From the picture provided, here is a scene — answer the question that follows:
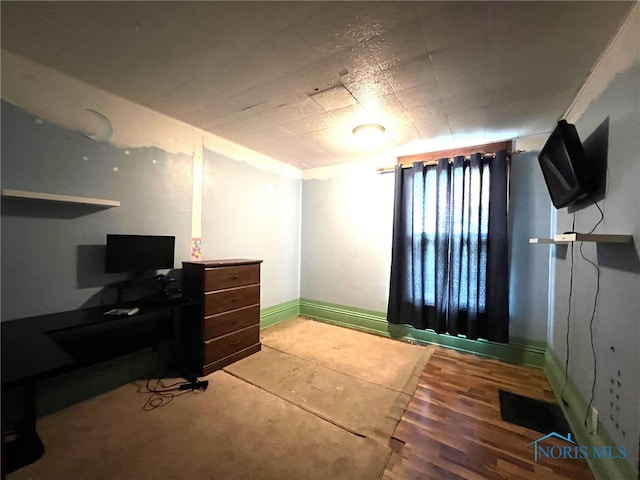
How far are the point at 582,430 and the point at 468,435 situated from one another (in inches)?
25.9

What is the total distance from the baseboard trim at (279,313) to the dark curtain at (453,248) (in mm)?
1552

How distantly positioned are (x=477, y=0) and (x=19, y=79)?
2725mm

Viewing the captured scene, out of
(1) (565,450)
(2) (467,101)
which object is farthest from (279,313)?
(2) (467,101)

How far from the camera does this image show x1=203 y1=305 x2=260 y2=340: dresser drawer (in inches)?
88.9

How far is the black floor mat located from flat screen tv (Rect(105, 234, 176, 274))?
2952 millimetres

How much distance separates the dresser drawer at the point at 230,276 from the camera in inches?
89.0

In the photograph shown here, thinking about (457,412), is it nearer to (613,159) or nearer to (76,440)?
(613,159)

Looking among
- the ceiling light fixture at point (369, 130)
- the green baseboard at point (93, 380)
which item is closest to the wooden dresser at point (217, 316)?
the green baseboard at point (93, 380)

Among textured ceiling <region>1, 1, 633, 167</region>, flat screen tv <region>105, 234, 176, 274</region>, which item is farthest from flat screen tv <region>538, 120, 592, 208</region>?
flat screen tv <region>105, 234, 176, 274</region>

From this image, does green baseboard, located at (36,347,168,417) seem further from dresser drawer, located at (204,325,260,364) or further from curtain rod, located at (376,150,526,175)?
curtain rod, located at (376,150,526,175)

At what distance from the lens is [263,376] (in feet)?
7.39

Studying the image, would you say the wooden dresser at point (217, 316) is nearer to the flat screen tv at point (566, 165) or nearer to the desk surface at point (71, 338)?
the desk surface at point (71, 338)

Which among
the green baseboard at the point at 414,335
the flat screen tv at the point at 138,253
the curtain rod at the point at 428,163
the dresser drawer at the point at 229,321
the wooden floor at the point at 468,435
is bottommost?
the wooden floor at the point at 468,435

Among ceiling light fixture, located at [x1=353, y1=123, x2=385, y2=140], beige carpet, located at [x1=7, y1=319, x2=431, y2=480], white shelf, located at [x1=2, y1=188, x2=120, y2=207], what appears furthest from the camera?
ceiling light fixture, located at [x1=353, y1=123, x2=385, y2=140]
